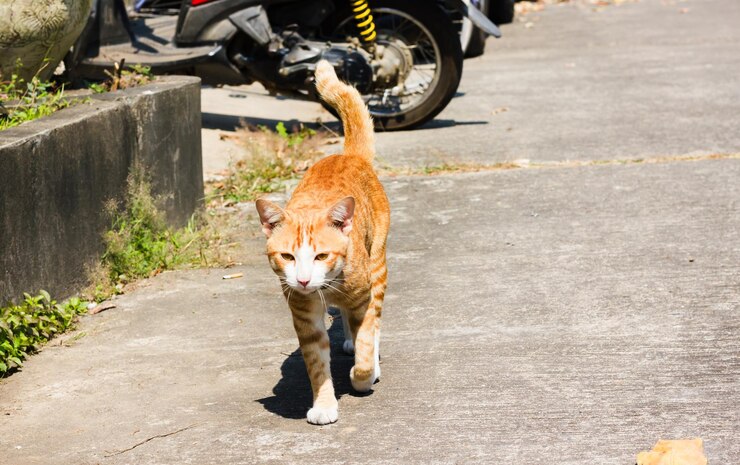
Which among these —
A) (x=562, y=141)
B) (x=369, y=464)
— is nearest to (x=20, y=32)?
(x=369, y=464)

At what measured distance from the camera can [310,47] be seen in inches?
306

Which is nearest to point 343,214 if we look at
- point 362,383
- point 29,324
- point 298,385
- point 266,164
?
point 362,383

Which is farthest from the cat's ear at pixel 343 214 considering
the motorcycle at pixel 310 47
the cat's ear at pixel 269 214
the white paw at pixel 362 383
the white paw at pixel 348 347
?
the motorcycle at pixel 310 47

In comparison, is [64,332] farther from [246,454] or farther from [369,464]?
[369,464]

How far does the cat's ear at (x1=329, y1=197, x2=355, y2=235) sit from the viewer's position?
3.54 meters

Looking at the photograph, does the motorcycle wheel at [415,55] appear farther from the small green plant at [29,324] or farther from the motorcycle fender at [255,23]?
the small green plant at [29,324]

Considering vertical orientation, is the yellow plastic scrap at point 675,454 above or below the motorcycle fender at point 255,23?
below

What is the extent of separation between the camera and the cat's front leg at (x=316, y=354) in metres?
3.64

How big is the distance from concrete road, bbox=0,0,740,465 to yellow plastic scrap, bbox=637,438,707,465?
0.32 feet

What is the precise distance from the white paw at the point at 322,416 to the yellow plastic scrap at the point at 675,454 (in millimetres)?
1039

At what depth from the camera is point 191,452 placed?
342 cm

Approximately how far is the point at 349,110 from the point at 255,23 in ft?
11.7

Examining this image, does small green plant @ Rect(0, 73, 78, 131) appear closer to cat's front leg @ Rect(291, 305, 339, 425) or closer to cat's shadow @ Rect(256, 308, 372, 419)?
cat's shadow @ Rect(256, 308, 372, 419)

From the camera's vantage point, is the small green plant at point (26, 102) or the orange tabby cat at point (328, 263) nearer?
the orange tabby cat at point (328, 263)
